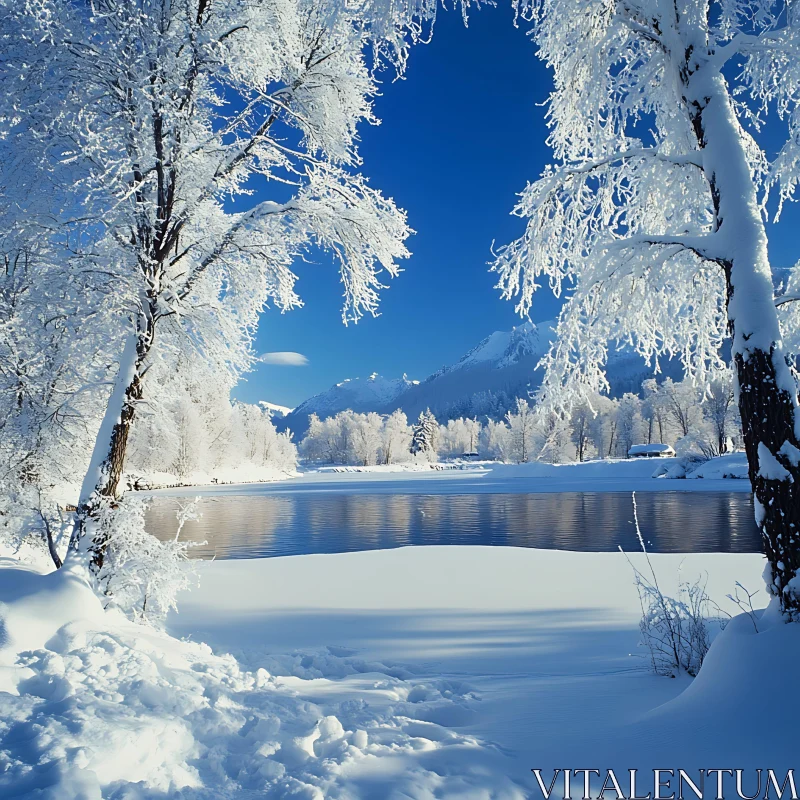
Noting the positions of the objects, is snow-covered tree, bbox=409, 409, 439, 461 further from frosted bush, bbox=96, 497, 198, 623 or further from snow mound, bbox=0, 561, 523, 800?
snow mound, bbox=0, 561, 523, 800

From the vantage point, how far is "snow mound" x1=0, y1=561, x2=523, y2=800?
8.39 feet

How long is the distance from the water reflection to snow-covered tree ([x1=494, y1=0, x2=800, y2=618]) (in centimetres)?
1260

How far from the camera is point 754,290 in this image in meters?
3.87

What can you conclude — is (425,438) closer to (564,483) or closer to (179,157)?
(564,483)

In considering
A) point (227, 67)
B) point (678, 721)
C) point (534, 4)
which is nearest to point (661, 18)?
point (534, 4)

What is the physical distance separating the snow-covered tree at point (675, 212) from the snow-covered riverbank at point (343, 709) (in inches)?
43.1

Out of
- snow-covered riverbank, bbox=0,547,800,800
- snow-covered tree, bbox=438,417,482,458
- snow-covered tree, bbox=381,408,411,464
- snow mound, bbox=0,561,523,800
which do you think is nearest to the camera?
snow mound, bbox=0,561,523,800

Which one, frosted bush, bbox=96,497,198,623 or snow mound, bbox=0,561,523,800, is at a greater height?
frosted bush, bbox=96,497,198,623

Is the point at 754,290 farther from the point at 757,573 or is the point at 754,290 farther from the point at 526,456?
the point at 526,456

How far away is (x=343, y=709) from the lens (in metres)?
3.91

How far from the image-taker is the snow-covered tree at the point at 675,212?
3.80 metres

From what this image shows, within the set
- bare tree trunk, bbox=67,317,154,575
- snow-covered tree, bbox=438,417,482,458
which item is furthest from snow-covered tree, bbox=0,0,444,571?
snow-covered tree, bbox=438,417,482,458

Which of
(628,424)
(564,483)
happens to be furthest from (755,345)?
(628,424)

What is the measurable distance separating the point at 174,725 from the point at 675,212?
19.1ft
